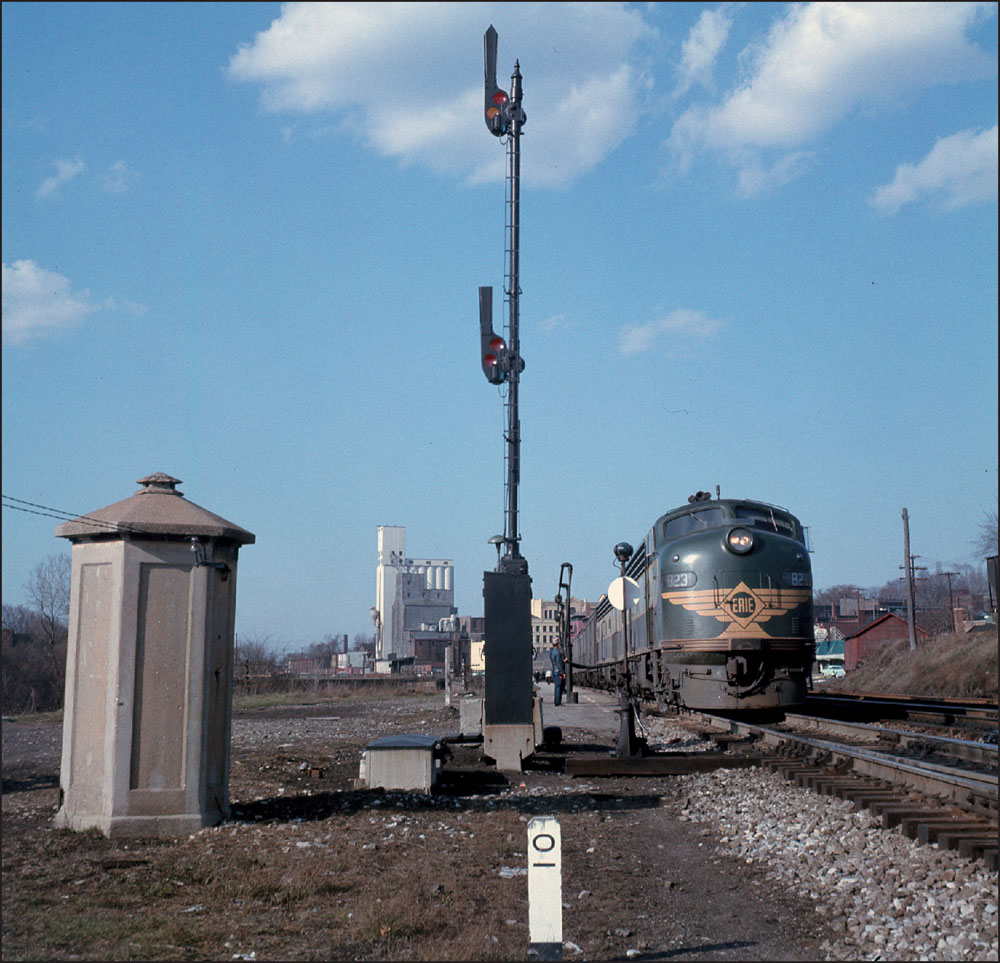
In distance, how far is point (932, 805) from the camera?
8.27 meters

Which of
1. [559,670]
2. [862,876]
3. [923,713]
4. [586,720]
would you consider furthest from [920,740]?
[586,720]

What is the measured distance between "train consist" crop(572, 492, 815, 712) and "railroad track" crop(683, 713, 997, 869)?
0.87 meters

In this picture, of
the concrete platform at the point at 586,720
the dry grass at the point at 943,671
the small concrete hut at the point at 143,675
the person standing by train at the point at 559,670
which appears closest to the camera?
the small concrete hut at the point at 143,675

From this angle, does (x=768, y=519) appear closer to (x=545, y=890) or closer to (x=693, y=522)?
(x=693, y=522)

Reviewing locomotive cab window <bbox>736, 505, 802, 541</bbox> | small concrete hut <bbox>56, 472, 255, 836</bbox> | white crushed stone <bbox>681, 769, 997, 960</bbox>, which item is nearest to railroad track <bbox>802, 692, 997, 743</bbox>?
locomotive cab window <bbox>736, 505, 802, 541</bbox>

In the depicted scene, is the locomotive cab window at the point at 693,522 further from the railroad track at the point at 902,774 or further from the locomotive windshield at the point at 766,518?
the railroad track at the point at 902,774

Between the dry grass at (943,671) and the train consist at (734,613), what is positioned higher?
the train consist at (734,613)

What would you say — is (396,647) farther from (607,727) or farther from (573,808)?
(573,808)

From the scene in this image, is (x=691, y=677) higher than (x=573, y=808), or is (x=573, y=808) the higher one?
(x=691, y=677)

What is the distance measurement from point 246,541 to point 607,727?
14.3 metres

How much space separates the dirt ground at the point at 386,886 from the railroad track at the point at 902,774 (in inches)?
52.6

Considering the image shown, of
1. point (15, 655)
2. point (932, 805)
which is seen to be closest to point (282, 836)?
point (932, 805)

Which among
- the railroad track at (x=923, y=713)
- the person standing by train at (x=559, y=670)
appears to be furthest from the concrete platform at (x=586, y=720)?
the railroad track at (x=923, y=713)

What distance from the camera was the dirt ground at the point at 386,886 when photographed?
19.1 ft
